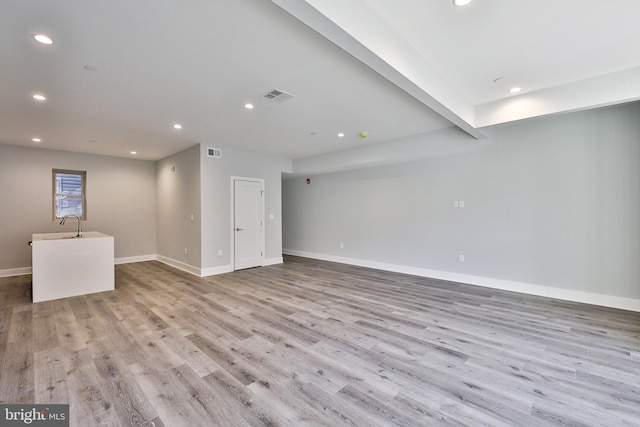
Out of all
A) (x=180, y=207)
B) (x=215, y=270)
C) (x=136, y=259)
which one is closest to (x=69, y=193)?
(x=136, y=259)

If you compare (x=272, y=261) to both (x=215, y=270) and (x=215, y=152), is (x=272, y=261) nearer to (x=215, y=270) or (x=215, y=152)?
(x=215, y=270)

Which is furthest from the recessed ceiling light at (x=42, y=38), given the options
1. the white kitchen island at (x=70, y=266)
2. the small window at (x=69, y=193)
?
the small window at (x=69, y=193)

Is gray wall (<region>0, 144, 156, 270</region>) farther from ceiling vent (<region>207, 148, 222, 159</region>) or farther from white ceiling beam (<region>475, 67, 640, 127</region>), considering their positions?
white ceiling beam (<region>475, 67, 640, 127</region>)

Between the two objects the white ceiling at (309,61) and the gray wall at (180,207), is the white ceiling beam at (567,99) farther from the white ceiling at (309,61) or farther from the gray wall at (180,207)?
the gray wall at (180,207)

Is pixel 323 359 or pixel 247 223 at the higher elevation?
pixel 247 223

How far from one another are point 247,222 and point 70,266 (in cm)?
315

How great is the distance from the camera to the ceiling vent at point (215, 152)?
19.2 ft

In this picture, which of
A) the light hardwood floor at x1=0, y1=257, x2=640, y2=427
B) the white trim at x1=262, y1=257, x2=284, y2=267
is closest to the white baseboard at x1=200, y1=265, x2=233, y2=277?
the white trim at x1=262, y1=257, x2=284, y2=267

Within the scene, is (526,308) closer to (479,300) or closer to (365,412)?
(479,300)

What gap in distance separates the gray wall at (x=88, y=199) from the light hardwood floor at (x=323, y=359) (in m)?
2.31

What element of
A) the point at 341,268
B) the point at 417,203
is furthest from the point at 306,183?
the point at 417,203

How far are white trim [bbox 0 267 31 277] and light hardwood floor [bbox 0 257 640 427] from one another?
2115mm

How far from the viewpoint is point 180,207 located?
6504 mm

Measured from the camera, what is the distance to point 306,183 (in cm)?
826
